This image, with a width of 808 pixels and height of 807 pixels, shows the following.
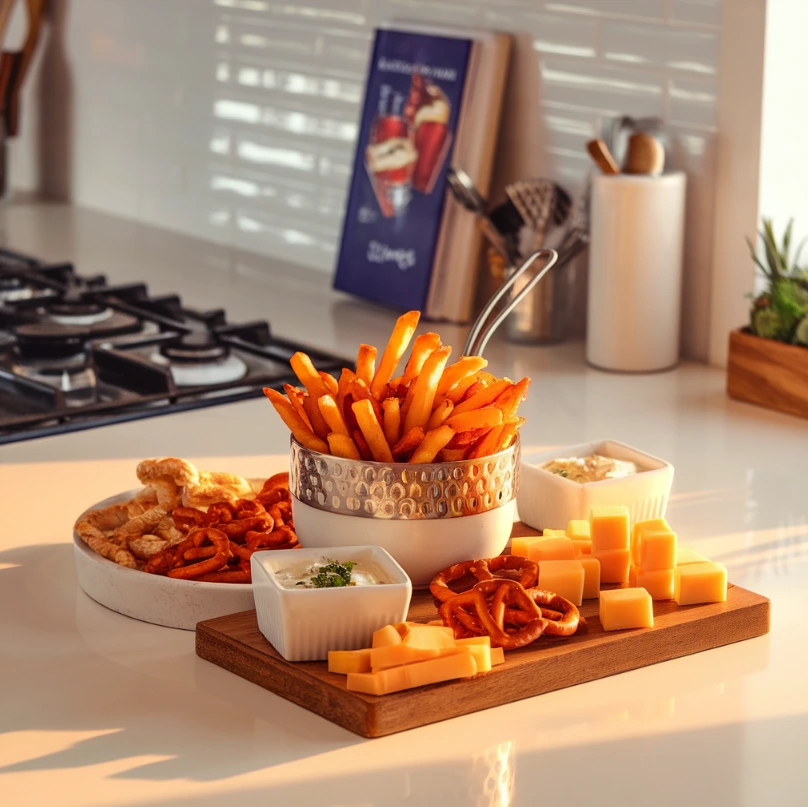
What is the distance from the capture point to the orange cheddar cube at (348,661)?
3.51 feet

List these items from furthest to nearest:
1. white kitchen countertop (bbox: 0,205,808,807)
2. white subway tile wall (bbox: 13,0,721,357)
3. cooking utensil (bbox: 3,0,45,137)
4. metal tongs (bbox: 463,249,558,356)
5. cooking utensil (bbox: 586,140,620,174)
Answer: cooking utensil (bbox: 3,0,45,137) → white subway tile wall (bbox: 13,0,721,357) → cooking utensil (bbox: 586,140,620,174) → metal tongs (bbox: 463,249,558,356) → white kitchen countertop (bbox: 0,205,808,807)

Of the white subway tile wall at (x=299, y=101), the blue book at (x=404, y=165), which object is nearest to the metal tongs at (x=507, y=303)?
the white subway tile wall at (x=299, y=101)

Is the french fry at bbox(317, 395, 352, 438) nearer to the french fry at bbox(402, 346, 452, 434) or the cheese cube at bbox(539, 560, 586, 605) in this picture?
the french fry at bbox(402, 346, 452, 434)

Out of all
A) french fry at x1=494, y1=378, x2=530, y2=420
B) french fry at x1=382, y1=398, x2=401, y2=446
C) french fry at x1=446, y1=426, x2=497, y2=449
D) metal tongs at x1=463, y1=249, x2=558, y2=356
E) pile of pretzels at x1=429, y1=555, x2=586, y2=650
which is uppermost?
metal tongs at x1=463, y1=249, x2=558, y2=356

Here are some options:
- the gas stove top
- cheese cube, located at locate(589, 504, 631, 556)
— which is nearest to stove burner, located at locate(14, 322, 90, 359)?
the gas stove top

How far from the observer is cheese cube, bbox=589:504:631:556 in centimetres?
122

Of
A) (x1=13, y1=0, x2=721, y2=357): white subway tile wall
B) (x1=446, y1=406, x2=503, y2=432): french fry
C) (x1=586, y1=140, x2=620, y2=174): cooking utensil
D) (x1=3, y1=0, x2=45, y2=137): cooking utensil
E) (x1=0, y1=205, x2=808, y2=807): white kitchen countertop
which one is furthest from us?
(x1=3, y1=0, x2=45, y2=137): cooking utensil

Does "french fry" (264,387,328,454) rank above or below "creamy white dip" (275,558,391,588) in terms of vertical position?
above

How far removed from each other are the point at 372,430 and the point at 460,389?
0.31 feet

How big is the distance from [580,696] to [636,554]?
19 centimetres

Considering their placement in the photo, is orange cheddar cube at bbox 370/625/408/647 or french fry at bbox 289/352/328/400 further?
french fry at bbox 289/352/328/400

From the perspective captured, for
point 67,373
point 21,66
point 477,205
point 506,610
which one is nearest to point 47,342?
point 67,373

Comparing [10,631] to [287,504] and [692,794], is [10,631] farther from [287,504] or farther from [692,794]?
[692,794]

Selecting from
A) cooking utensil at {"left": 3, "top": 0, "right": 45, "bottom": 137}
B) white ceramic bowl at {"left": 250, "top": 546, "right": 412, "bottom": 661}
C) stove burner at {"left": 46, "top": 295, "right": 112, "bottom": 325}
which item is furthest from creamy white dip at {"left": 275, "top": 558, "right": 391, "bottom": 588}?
cooking utensil at {"left": 3, "top": 0, "right": 45, "bottom": 137}
